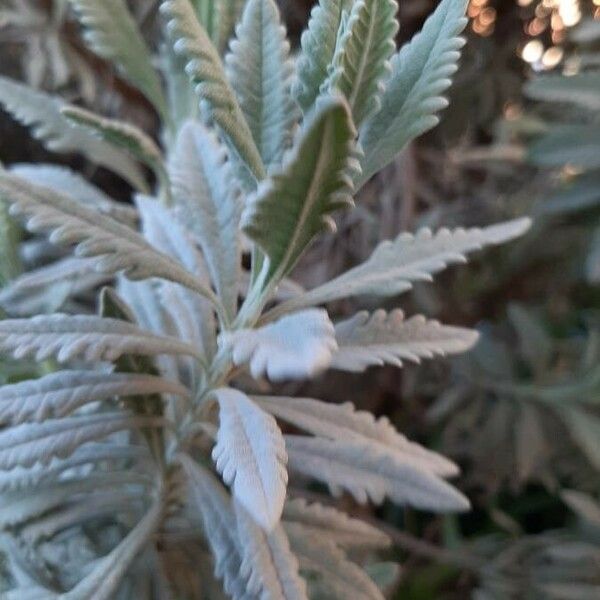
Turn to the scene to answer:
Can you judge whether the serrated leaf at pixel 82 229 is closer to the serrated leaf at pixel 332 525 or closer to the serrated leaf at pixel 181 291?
the serrated leaf at pixel 181 291

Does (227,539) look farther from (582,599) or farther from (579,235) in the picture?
(579,235)

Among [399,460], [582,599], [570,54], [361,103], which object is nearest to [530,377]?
[582,599]

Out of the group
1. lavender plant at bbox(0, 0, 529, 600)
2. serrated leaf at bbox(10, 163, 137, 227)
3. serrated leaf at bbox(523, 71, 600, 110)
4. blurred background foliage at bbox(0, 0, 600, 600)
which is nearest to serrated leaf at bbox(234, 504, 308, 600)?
lavender plant at bbox(0, 0, 529, 600)

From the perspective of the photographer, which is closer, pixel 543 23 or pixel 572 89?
pixel 572 89

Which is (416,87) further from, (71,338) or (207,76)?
(71,338)

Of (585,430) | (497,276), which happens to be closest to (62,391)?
(585,430)
